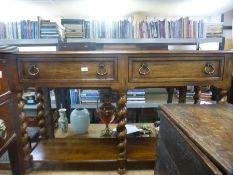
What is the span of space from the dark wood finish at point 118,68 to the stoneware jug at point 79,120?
454 mm

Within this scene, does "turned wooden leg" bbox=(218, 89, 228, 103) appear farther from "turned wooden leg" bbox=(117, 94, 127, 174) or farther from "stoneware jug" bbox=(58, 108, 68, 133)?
"stoneware jug" bbox=(58, 108, 68, 133)

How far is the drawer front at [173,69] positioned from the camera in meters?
0.94

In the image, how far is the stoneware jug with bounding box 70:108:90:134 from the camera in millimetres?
1354

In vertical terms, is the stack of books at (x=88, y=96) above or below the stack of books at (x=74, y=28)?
below

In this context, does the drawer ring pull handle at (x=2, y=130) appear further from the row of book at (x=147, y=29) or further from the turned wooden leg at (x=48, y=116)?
the row of book at (x=147, y=29)

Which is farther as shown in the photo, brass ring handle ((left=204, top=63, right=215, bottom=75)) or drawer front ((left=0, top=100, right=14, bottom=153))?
brass ring handle ((left=204, top=63, right=215, bottom=75))

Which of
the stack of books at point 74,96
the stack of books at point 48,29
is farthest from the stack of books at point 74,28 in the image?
the stack of books at point 74,96

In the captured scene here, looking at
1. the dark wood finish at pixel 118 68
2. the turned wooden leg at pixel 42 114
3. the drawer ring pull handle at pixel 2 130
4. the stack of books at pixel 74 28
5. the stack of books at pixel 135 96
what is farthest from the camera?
the stack of books at pixel 135 96

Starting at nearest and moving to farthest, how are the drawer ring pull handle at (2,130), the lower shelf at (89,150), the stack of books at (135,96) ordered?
the drawer ring pull handle at (2,130) → the lower shelf at (89,150) → the stack of books at (135,96)

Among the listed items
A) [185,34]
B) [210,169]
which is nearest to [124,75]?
[210,169]

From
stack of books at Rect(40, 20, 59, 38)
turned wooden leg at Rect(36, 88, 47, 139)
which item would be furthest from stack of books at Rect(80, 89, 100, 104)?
turned wooden leg at Rect(36, 88, 47, 139)

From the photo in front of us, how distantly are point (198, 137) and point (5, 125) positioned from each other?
0.73 metres

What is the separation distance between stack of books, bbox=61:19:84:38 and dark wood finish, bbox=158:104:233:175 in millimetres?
1339

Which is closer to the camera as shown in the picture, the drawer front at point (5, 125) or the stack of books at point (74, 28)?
the drawer front at point (5, 125)
